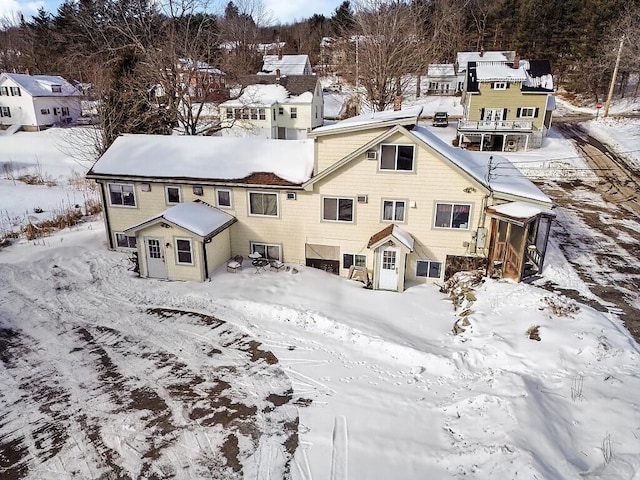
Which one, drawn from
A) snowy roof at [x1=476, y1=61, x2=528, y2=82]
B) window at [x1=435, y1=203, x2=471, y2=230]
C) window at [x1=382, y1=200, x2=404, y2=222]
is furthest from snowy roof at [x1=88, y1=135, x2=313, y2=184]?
snowy roof at [x1=476, y1=61, x2=528, y2=82]

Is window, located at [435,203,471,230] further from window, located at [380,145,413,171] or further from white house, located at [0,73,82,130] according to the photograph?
white house, located at [0,73,82,130]

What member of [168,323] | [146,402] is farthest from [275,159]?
[146,402]

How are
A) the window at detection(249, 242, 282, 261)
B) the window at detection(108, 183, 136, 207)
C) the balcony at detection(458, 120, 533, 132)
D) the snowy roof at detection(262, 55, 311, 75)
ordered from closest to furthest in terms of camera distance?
the window at detection(249, 242, 282, 261)
the window at detection(108, 183, 136, 207)
the balcony at detection(458, 120, 533, 132)
the snowy roof at detection(262, 55, 311, 75)

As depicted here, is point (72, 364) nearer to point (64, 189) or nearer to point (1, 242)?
point (1, 242)

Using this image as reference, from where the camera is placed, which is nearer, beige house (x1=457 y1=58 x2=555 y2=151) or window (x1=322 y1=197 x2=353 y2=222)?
window (x1=322 y1=197 x2=353 y2=222)

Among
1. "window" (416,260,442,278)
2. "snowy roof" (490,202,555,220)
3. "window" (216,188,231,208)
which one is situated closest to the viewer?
"snowy roof" (490,202,555,220)

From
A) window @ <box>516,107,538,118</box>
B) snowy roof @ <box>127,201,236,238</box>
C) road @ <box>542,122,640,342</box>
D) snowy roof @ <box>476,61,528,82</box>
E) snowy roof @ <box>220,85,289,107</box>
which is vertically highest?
snowy roof @ <box>476,61,528,82</box>
